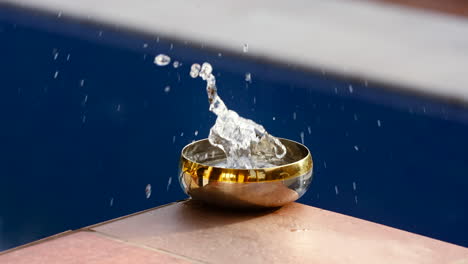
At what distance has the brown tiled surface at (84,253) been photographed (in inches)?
47.6

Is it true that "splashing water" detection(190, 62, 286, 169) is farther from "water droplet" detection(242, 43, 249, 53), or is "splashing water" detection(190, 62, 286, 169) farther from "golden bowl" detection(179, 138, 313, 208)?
"water droplet" detection(242, 43, 249, 53)

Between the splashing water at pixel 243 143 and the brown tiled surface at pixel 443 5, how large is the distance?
1.99 m

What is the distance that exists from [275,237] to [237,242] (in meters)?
0.06

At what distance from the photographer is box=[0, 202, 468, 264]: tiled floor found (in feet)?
4.02

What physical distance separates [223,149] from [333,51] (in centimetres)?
176

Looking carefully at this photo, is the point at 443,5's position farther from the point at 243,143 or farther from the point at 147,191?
the point at 243,143

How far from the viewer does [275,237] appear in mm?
1303

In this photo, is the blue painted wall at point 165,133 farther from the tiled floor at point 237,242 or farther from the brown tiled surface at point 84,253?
the brown tiled surface at point 84,253

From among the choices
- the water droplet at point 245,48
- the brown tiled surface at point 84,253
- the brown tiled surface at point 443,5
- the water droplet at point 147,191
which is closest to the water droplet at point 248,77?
the water droplet at point 245,48

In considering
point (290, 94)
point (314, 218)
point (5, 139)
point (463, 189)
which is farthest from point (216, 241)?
point (5, 139)

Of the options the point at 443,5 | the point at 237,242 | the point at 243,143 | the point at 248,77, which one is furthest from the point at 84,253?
the point at 443,5

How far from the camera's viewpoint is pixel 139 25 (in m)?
3.72

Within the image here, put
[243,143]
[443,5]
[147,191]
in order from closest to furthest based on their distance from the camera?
[243,143], [147,191], [443,5]

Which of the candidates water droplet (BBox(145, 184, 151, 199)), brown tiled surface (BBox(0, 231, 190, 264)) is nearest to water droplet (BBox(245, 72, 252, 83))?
water droplet (BBox(145, 184, 151, 199))
